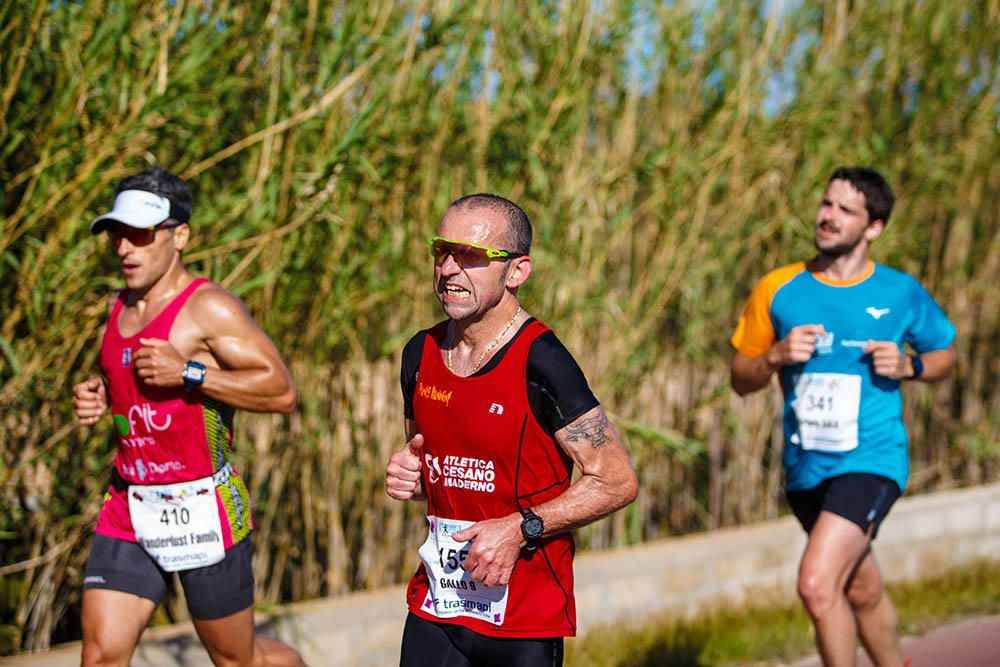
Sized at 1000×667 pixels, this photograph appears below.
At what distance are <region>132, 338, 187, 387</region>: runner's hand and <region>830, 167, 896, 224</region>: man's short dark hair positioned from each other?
97.7 inches

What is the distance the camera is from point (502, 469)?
315 cm

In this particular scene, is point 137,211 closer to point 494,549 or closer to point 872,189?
point 494,549

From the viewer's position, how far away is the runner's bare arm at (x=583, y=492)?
304cm

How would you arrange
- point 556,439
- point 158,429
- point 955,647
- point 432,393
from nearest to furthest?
point 556,439 < point 432,393 < point 158,429 < point 955,647

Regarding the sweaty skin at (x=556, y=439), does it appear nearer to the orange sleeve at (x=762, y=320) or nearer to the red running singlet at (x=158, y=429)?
the red running singlet at (x=158, y=429)

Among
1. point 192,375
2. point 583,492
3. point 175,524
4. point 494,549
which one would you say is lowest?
point 175,524

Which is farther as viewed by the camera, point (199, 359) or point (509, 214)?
point (199, 359)

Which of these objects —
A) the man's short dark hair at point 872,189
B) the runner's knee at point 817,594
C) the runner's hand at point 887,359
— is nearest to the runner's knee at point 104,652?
the runner's knee at point 817,594

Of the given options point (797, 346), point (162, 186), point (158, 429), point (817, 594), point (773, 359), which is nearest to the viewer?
point (158, 429)

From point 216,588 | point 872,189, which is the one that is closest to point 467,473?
point 216,588

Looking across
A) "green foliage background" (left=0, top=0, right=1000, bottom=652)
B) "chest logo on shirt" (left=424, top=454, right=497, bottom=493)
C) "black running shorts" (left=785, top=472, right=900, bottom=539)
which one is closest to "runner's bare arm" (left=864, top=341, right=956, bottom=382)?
"black running shorts" (left=785, top=472, right=900, bottom=539)

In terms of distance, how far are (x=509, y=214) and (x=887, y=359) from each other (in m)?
1.91

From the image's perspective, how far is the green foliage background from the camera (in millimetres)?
4746

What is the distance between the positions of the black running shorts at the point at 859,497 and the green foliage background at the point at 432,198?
133 centimetres
